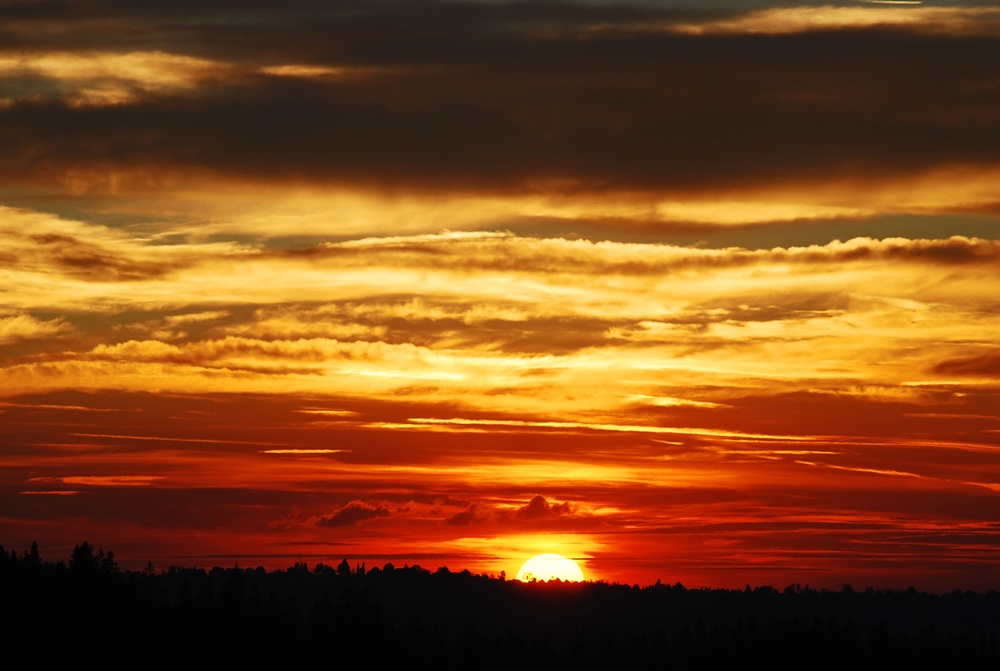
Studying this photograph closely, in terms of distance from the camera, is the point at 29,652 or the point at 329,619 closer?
the point at 29,652

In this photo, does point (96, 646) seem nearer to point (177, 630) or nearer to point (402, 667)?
point (177, 630)

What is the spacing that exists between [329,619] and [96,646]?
4438 centimetres

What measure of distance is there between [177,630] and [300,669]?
1660cm

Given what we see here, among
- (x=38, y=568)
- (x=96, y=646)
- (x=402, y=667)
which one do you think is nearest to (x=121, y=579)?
(x=38, y=568)

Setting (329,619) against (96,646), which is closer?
(96,646)

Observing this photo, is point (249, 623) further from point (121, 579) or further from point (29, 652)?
A: point (29, 652)

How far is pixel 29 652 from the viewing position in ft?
503

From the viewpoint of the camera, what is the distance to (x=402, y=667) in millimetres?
196875

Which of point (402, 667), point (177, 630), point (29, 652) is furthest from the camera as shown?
point (402, 667)

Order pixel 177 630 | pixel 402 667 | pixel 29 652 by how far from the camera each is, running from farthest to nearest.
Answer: pixel 402 667, pixel 177 630, pixel 29 652

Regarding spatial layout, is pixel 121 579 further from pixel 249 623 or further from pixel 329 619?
pixel 329 619

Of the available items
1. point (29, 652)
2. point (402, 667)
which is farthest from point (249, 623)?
point (29, 652)

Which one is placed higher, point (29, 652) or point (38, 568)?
point (38, 568)

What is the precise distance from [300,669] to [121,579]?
26.1 m
